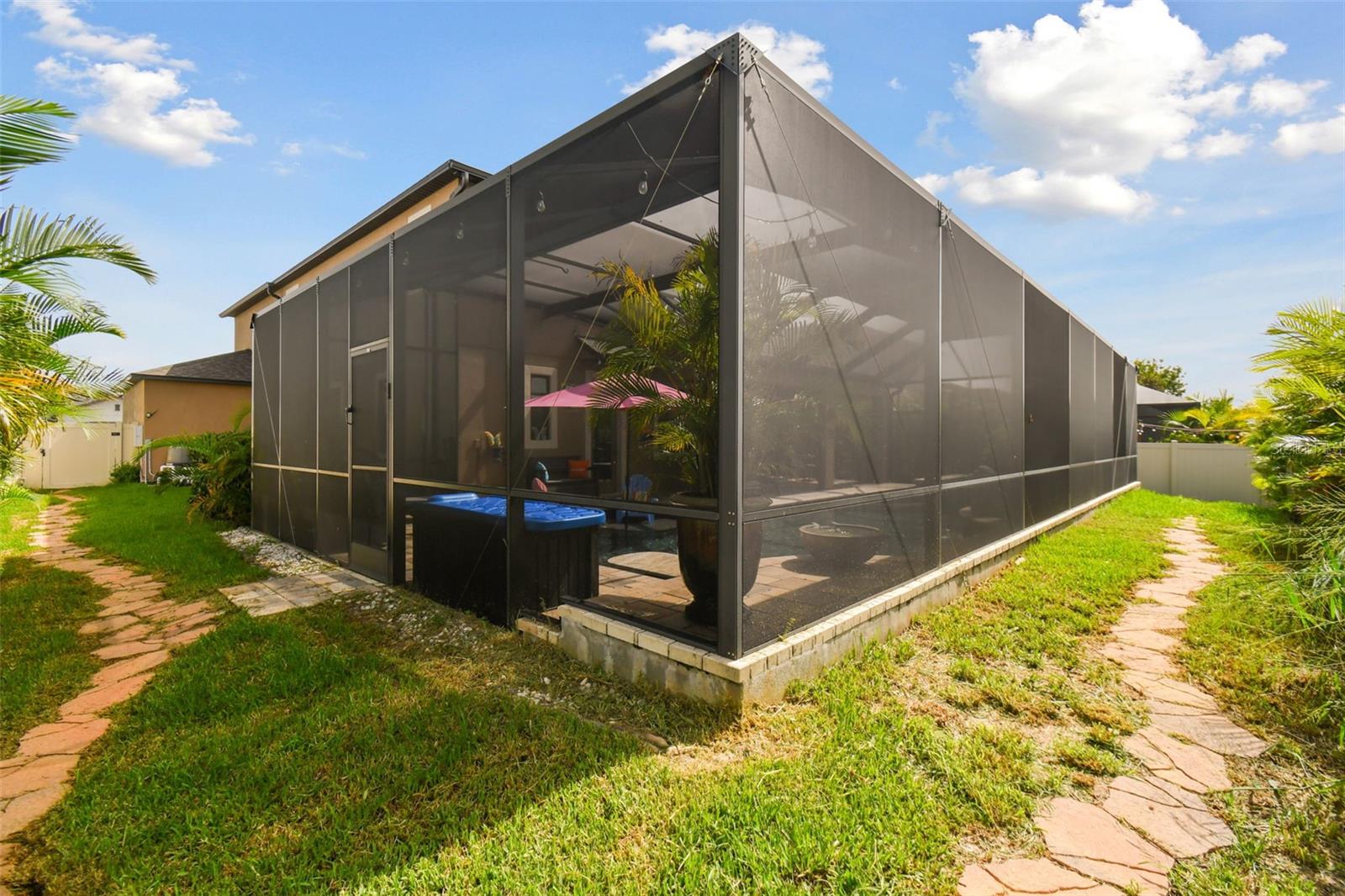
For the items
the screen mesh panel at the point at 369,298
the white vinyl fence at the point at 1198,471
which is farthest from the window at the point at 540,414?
the white vinyl fence at the point at 1198,471

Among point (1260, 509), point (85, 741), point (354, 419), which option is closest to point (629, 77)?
point (354, 419)

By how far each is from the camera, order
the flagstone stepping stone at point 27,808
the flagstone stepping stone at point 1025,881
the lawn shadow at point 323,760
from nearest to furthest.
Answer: the flagstone stepping stone at point 1025,881 → the lawn shadow at point 323,760 → the flagstone stepping stone at point 27,808

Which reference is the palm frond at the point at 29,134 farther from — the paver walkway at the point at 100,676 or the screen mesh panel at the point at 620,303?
the paver walkway at the point at 100,676

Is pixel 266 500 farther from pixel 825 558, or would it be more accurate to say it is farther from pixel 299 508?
pixel 825 558

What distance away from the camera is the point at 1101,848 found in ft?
6.50

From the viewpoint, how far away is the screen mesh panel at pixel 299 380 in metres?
6.71

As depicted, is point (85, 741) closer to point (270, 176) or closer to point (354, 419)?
point (354, 419)

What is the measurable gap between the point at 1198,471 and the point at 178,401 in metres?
28.4

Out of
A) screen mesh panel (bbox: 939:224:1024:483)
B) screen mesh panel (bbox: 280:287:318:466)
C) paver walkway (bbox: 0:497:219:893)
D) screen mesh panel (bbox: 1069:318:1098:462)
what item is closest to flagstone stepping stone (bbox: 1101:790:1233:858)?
screen mesh panel (bbox: 939:224:1024:483)

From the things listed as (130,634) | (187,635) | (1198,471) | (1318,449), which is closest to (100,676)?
(187,635)

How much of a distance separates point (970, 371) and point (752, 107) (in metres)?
3.52

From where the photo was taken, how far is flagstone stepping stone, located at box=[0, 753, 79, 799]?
2.41 metres

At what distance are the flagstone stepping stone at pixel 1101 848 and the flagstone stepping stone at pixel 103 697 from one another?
4554mm

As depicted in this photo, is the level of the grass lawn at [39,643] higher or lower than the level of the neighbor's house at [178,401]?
lower
